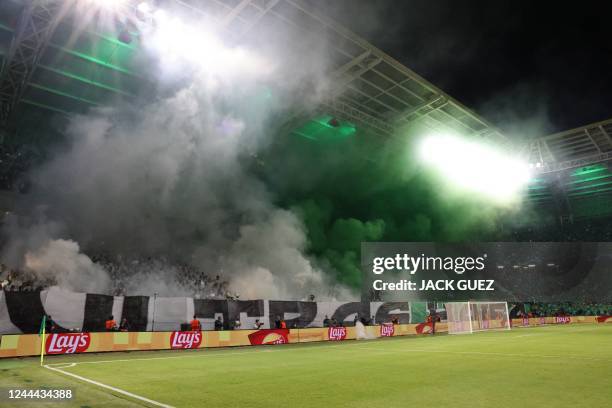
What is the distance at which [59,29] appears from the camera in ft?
66.7

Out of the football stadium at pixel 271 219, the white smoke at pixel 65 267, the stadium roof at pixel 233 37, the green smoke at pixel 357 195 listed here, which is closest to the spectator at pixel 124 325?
the football stadium at pixel 271 219

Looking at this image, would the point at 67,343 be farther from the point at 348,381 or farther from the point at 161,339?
the point at 348,381

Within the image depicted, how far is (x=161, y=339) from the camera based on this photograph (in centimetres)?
1819

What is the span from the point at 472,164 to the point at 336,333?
74.7 feet

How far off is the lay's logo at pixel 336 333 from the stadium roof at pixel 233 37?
1467 centimetres

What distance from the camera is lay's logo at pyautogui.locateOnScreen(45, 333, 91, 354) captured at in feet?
50.0

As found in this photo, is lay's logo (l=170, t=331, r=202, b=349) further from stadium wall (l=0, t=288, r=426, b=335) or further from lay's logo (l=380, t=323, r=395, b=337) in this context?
lay's logo (l=380, t=323, r=395, b=337)

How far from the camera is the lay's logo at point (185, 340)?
18453 millimetres

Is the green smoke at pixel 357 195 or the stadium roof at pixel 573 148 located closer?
the stadium roof at pixel 573 148

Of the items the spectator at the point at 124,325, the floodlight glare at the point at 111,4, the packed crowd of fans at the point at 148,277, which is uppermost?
the floodlight glare at the point at 111,4

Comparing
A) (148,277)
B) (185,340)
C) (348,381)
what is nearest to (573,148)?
(185,340)

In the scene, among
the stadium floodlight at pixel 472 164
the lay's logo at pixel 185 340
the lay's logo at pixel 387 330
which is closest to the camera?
the lay's logo at pixel 185 340

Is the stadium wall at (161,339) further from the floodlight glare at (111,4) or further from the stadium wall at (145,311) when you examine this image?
the floodlight glare at (111,4)

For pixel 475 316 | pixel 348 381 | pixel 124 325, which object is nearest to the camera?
pixel 348 381
